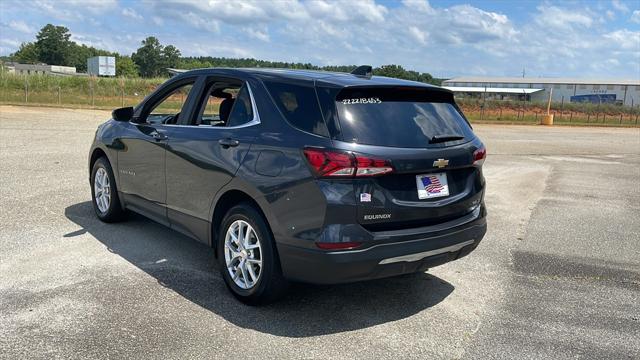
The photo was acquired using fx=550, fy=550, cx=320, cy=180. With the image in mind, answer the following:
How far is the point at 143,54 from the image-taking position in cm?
12281

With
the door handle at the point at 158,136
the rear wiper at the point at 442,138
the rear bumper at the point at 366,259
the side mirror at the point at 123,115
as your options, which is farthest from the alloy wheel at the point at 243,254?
the side mirror at the point at 123,115

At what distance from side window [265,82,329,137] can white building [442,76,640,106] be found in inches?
3487

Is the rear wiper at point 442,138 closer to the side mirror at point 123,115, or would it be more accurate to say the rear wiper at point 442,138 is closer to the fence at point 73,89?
the side mirror at point 123,115

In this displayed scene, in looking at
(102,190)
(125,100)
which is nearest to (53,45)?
(125,100)

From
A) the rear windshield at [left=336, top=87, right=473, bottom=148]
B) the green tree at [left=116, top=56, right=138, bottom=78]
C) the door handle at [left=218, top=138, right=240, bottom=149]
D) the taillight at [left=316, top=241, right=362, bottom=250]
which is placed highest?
the green tree at [left=116, top=56, right=138, bottom=78]

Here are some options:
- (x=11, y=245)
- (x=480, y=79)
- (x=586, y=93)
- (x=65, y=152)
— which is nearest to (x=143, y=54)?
(x=480, y=79)

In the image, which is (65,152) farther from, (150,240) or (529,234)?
(529,234)

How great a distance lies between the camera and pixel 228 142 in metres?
4.28

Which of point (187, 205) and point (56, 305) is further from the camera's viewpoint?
point (187, 205)

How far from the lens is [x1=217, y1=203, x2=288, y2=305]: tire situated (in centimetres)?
393

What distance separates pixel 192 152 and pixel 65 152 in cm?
903

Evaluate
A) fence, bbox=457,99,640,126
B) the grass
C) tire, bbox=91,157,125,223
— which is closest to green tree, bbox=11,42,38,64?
the grass

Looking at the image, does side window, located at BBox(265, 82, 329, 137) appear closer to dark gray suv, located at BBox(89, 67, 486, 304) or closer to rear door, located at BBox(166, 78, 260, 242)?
dark gray suv, located at BBox(89, 67, 486, 304)

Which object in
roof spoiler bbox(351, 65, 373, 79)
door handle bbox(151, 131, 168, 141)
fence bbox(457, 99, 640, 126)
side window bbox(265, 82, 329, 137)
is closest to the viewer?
side window bbox(265, 82, 329, 137)
